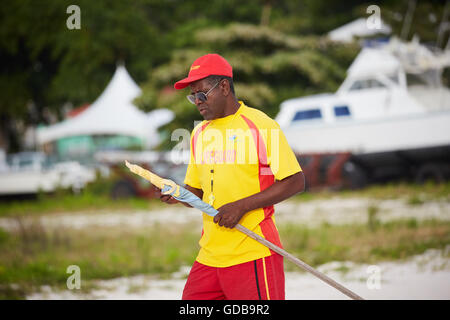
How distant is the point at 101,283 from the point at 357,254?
10.7ft

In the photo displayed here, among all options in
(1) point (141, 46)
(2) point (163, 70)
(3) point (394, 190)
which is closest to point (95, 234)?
(3) point (394, 190)

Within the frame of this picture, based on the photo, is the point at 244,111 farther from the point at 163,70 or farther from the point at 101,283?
the point at 163,70

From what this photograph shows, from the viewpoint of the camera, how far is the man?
2.79 m

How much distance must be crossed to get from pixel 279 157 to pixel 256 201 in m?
0.24

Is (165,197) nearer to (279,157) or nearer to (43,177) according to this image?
(279,157)

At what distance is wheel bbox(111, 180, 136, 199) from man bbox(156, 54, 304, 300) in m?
13.6

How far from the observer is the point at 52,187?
1925 cm

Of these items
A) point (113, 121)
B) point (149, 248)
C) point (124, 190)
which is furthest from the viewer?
point (113, 121)

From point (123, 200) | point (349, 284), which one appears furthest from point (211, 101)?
point (123, 200)

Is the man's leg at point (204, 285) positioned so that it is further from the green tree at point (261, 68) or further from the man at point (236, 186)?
the green tree at point (261, 68)

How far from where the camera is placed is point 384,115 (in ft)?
54.6

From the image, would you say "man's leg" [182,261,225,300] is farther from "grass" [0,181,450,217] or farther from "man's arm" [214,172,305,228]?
"grass" [0,181,450,217]

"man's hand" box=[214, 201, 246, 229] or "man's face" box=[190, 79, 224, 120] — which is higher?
"man's face" box=[190, 79, 224, 120]

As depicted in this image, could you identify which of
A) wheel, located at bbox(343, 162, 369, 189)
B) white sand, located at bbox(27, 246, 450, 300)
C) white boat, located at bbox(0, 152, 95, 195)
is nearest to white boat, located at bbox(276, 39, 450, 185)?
wheel, located at bbox(343, 162, 369, 189)
